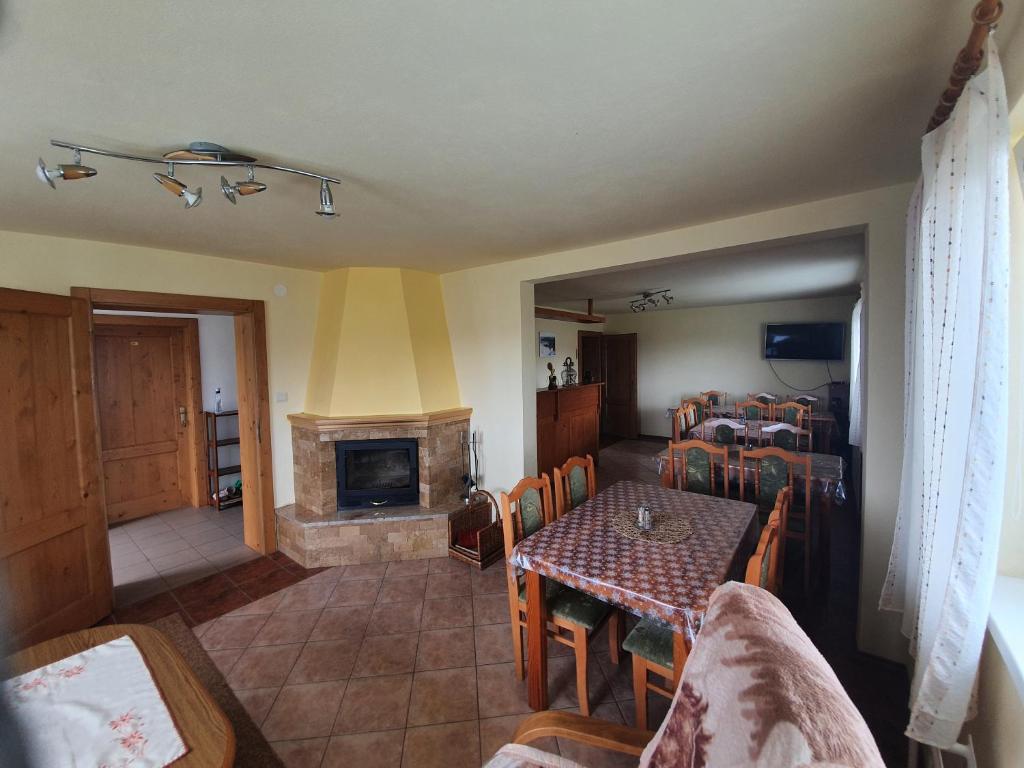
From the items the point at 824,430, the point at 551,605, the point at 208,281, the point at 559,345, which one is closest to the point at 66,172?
the point at 208,281

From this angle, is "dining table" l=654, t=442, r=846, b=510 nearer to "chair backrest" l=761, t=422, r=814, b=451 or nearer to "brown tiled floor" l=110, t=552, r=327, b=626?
"chair backrest" l=761, t=422, r=814, b=451

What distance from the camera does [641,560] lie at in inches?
66.4

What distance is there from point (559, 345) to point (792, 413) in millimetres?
2985

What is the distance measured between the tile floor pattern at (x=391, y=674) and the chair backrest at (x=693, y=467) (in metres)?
1.18

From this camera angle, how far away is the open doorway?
3164mm

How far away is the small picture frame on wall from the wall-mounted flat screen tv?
304 cm

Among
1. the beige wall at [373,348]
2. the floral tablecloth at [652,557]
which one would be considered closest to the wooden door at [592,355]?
the beige wall at [373,348]

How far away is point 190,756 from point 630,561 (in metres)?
1.42

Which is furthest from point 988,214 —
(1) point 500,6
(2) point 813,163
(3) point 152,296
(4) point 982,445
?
(3) point 152,296

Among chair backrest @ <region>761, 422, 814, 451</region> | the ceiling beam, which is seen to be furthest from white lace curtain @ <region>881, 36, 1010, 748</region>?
the ceiling beam

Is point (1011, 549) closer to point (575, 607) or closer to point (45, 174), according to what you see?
point (575, 607)

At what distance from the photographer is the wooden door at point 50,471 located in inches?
83.0

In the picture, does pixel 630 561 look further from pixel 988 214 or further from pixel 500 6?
pixel 500 6

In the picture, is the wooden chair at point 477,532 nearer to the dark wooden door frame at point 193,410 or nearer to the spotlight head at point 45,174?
the spotlight head at point 45,174
